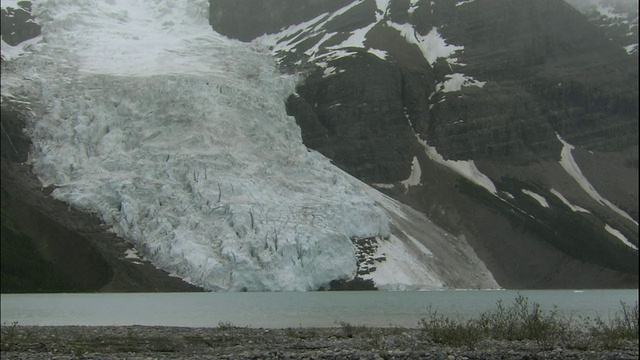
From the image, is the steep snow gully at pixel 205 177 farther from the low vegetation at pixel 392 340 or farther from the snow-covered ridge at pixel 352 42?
the low vegetation at pixel 392 340

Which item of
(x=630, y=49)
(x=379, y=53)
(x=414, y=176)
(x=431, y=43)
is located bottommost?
(x=414, y=176)

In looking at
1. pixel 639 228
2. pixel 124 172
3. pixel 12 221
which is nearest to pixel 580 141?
pixel 639 228

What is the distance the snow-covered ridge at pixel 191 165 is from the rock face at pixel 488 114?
19.9 meters

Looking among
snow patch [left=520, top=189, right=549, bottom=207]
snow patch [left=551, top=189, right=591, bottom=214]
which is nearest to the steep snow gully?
snow patch [left=520, top=189, right=549, bottom=207]

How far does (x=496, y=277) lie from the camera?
306 ft

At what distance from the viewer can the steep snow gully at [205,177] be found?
241ft

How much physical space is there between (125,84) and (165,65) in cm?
1558

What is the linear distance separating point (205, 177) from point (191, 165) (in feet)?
7.59

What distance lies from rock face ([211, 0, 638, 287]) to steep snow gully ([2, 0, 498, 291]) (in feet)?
35.0

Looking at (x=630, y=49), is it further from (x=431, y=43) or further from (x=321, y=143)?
(x=321, y=143)

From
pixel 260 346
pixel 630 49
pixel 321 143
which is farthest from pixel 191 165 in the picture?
pixel 630 49

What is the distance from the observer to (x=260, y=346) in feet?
65.5

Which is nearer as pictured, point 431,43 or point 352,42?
A: point 352,42

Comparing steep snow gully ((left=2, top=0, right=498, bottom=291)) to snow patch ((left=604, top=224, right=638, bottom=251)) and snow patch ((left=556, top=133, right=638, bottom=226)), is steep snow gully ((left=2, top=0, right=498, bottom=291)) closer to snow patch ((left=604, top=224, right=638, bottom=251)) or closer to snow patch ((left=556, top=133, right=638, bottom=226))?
snow patch ((left=604, top=224, right=638, bottom=251))
